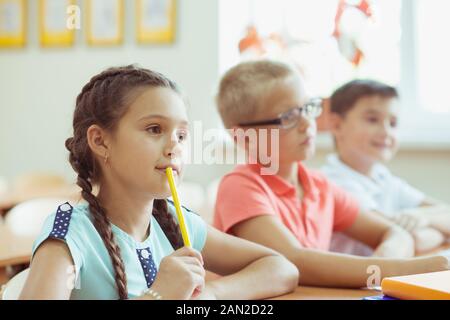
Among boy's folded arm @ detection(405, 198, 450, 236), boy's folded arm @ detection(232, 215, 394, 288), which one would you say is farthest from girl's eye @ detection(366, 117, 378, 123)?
boy's folded arm @ detection(232, 215, 394, 288)

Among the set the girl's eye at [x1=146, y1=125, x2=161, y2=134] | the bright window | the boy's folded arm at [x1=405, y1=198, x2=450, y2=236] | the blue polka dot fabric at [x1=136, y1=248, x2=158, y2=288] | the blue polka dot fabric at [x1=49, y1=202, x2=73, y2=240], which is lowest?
the boy's folded arm at [x1=405, y1=198, x2=450, y2=236]

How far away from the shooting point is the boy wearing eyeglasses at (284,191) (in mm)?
867

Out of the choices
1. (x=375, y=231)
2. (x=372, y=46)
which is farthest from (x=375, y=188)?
(x=372, y=46)

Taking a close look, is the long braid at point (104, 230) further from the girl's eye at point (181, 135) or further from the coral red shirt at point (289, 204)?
the coral red shirt at point (289, 204)

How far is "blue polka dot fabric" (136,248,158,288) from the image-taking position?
0.60 m

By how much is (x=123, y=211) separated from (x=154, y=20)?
14.8 inches

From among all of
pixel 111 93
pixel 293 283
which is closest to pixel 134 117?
pixel 111 93

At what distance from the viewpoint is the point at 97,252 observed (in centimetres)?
60

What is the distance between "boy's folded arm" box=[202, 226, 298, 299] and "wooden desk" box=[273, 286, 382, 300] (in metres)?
0.01

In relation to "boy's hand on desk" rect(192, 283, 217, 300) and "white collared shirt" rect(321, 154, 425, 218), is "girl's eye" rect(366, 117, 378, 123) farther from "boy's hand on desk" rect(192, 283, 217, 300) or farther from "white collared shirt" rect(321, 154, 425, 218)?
"boy's hand on desk" rect(192, 283, 217, 300)

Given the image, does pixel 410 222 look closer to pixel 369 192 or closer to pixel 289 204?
pixel 369 192

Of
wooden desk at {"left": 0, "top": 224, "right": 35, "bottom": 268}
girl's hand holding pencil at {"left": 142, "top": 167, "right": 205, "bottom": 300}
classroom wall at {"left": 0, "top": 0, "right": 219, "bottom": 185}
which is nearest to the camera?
girl's hand holding pencil at {"left": 142, "top": 167, "right": 205, "bottom": 300}

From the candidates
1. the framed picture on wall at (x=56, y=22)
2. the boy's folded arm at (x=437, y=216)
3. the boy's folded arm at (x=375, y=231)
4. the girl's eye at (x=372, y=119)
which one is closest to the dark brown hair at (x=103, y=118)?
the framed picture on wall at (x=56, y=22)

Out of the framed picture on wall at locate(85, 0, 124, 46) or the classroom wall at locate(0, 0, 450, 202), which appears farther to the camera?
the framed picture on wall at locate(85, 0, 124, 46)
